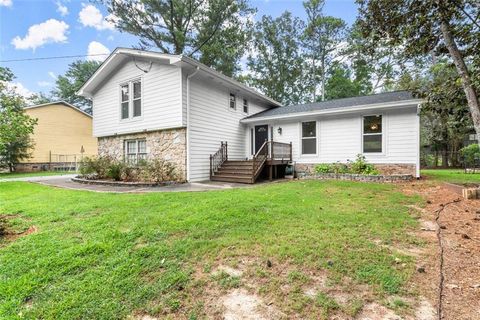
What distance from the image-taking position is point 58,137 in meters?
22.0

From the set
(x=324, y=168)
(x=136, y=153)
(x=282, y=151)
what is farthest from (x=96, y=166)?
(x=324, y=168)

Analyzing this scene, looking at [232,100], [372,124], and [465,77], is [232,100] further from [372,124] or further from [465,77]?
[465,77]

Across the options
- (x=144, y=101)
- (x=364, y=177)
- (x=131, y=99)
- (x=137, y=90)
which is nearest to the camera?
(x=364, y=177)

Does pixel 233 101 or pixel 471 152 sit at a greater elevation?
pixel 233 101

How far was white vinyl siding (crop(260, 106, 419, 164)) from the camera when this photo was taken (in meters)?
9.32

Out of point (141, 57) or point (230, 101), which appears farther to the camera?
point (230, 101)

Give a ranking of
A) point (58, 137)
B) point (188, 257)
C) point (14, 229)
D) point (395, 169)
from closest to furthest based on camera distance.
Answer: point (188, 257)
point (14, 229)
point (395, 169)
point (58, 137)

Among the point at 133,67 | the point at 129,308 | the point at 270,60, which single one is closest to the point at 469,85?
the point at 129,308

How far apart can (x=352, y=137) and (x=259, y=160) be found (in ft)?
13.9

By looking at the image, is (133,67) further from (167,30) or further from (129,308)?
(129,308)

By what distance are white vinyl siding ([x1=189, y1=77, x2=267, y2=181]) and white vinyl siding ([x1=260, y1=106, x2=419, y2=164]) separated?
Answer: 211cm

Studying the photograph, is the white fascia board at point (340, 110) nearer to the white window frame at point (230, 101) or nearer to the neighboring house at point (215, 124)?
the neighboring house at point (215, 124)

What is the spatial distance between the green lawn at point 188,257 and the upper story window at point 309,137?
669cm

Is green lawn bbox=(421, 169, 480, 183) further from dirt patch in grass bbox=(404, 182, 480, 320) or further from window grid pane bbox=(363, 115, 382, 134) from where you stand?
dirt patch in grass bbox=(404, 182, 480, 320)
